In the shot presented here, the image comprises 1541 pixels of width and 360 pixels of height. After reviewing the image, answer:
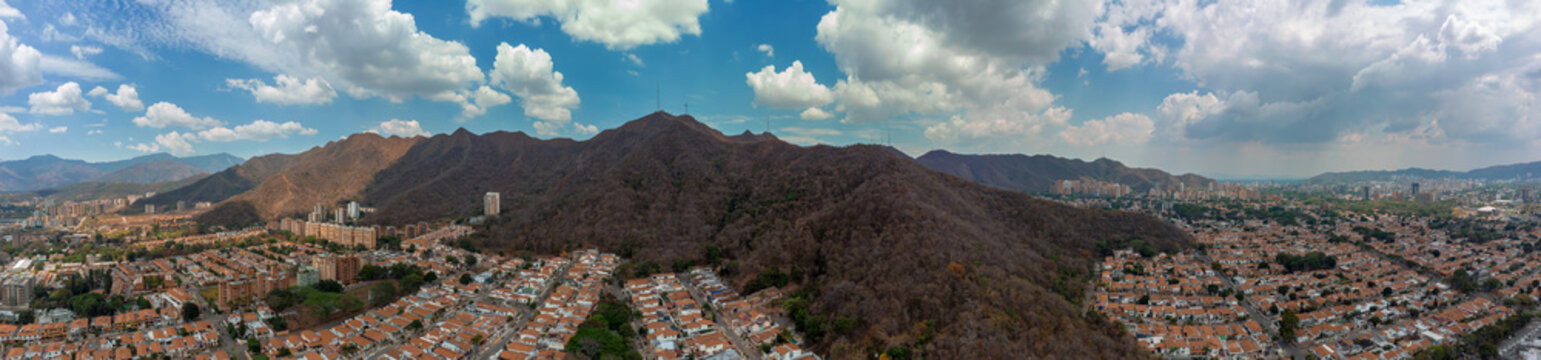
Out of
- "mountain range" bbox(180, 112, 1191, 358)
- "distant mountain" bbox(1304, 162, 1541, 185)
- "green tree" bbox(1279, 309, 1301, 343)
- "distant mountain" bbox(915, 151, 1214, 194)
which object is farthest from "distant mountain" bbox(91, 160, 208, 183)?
"distant mountain" bbox(1304, 162, 1541, 185)

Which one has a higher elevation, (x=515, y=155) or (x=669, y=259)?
(x=515, y=155)

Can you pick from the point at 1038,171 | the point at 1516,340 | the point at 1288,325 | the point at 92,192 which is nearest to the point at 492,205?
the point at 1288,325

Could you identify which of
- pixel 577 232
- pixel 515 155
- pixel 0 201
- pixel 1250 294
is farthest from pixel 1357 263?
pixel 0 201

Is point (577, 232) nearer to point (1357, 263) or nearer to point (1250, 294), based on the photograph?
point (1250, 294)

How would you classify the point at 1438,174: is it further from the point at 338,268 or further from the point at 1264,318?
the point at 338,268

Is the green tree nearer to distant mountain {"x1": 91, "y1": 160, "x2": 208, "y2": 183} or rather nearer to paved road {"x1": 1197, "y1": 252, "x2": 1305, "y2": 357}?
paved road {"x1": 1197, "y1": 252, "x2": 1305, "y2": 357}

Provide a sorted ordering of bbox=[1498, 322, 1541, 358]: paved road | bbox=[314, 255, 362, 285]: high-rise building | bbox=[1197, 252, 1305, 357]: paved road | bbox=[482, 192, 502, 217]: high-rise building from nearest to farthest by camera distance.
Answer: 1. bbox=[1498, 322, 1541, 358]: paved road
2. bbox=[1197, 252, 1305, 357]: paved road
3. bbox=[314, 255, 362, 285]: high-rise building
4. bbox=[482, 192, 502, 217]: high-rise building
